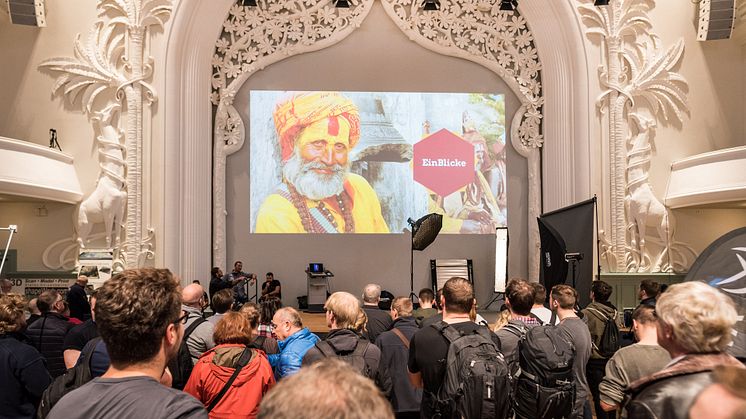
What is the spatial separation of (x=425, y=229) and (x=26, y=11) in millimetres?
7226

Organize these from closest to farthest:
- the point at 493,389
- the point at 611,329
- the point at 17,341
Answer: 1. the point at 493,389
2. the point at 17,341
3. the point at 611,329

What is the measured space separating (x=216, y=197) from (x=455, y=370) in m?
10.0

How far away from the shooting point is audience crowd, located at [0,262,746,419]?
1.65 metres

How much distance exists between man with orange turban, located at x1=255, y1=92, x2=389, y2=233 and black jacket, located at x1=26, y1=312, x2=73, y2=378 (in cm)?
786

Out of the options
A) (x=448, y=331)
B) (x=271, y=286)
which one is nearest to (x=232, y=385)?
(x=448, y=331)

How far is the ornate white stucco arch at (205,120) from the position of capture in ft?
38.0

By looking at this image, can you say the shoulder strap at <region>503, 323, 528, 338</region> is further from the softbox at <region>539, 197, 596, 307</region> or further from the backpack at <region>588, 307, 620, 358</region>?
the softbox at <region>539, 197, 596, 307</region>

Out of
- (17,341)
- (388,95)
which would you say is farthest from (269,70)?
(17,341)

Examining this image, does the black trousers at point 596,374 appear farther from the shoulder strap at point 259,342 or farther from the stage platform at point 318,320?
the stage platform at point 318,320

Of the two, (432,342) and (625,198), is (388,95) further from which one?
(432,342)

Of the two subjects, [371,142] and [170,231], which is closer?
[170,231]

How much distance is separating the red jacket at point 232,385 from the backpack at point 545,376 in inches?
56.0

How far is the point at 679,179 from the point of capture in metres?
11.5

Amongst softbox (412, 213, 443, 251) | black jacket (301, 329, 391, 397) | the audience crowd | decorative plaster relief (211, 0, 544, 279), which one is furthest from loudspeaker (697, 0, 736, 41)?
black jacket (301, 329, 391, 397)
